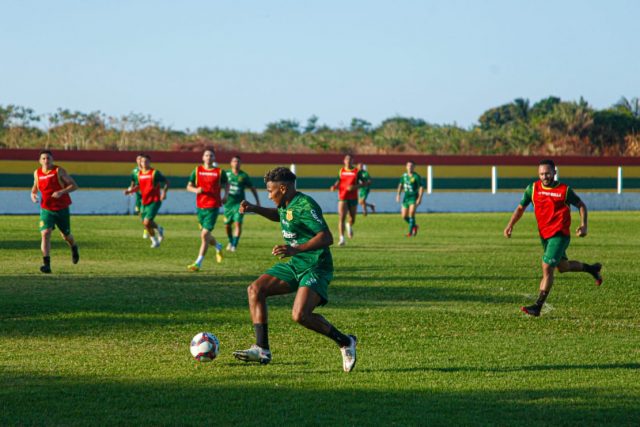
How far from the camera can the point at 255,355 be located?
347 inches

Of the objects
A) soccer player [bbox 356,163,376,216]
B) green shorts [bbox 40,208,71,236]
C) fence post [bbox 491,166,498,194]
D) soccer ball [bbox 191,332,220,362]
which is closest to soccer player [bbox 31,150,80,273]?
green shorts [bbox 40,208,71,236]

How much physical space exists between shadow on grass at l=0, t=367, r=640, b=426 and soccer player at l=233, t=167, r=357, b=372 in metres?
0.61

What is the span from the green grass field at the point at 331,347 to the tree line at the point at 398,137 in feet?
135

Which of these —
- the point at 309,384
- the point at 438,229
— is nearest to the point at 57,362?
the point at 309,384

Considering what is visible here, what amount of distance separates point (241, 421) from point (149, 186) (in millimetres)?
15791

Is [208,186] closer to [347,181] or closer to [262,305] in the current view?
[347,181]

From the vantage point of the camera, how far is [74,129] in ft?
196

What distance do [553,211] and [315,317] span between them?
4.98 meters

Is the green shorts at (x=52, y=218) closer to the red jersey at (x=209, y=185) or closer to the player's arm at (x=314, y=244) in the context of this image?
the red jersey at (x=209, y=185)

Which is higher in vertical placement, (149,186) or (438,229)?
(149,186)

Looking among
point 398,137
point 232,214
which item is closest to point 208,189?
point 232,214

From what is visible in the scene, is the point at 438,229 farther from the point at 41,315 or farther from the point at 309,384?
the point at 309,384

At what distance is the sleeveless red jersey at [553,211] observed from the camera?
12.6 meters

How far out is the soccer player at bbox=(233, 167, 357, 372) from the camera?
28.0ft
